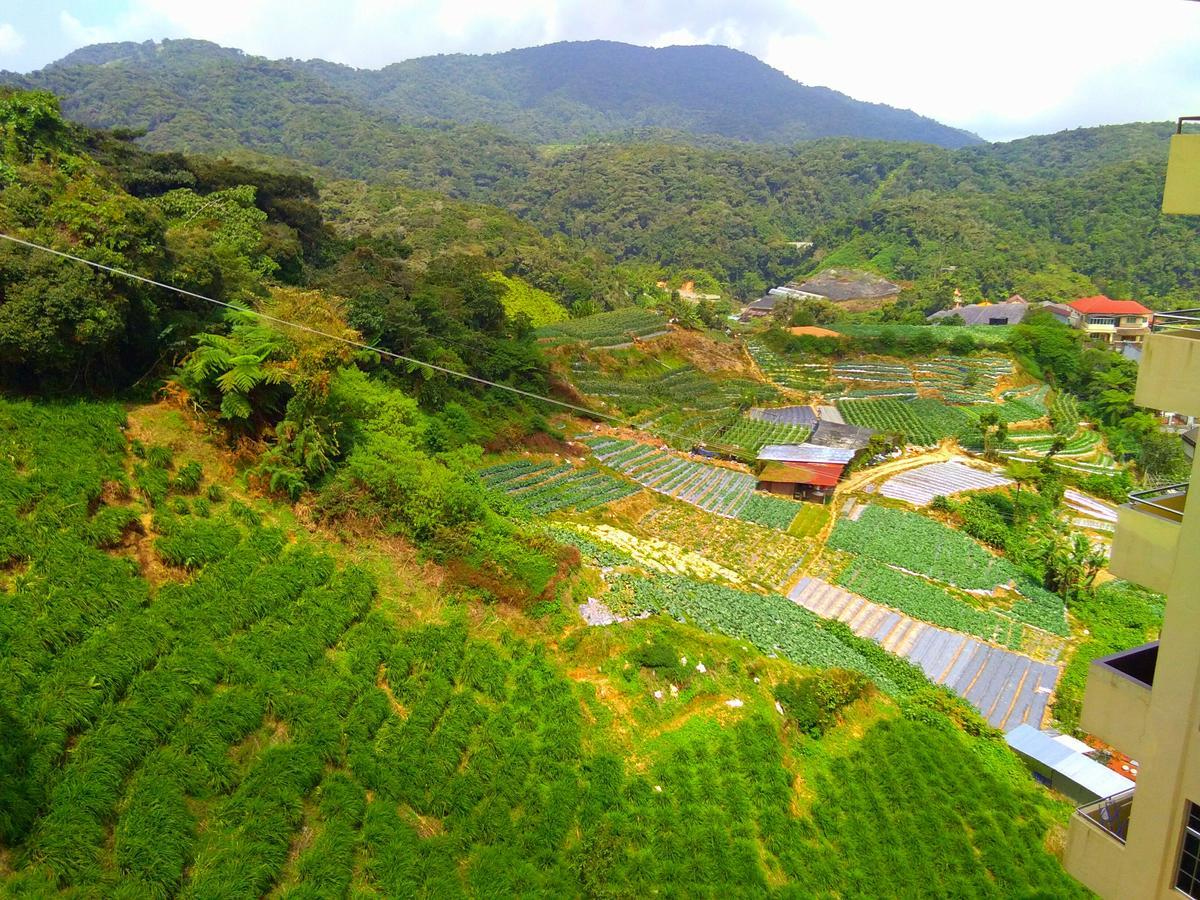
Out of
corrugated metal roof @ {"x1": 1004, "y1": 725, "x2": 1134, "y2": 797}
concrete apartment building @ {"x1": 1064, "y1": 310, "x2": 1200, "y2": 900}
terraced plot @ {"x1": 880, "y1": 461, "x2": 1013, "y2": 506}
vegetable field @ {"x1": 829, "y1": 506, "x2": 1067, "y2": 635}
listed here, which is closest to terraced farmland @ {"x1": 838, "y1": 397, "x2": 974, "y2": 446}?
terraced plot @ {"x1": 880, "y1": 461, "x2": 1013, "y2": 506}

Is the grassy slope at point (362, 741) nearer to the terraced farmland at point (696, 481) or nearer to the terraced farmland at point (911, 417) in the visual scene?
the terraced farmland at point (696, 481)

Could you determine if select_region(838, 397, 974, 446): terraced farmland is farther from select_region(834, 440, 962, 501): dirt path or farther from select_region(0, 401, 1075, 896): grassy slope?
select_region(0, 401, 1075, 896): grassy slope

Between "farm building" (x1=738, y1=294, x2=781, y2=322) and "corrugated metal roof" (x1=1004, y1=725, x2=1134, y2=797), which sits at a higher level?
"farm building" (x1=738, y1=294, x2=781, y2=322)

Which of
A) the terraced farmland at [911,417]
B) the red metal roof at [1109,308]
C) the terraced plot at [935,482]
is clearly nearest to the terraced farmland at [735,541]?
the terraced plot at [935,482]

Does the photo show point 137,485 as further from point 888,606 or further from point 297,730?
point 888,606

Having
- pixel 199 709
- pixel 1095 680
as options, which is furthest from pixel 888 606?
pixel 199 709

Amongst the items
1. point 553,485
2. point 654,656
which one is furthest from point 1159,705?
point 553,485
